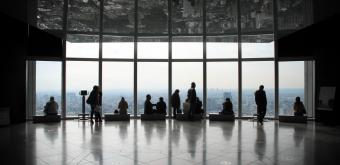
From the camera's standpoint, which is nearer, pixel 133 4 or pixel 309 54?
pixel 309 54

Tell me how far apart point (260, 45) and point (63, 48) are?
29.7ft

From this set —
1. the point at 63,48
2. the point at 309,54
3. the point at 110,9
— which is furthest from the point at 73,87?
the point at 309,54

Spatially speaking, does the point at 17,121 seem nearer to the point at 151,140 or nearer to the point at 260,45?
the point at 151,140

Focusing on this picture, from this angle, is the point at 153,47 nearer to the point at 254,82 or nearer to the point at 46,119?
the point at 254,82

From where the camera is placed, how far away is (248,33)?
43.9ft

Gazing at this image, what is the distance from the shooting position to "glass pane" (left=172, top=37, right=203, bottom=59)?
13.6 meters

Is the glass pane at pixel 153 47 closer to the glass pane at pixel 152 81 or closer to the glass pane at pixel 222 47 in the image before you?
the glass pane at pixel 152 81

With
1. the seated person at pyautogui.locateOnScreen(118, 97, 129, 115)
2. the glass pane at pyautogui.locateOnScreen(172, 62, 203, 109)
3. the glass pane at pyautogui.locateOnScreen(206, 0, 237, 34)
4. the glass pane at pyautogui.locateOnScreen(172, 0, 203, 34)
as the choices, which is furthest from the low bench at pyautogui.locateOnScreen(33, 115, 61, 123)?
the glass pane at pyautogui.locateOnScreen(206, 0, 237, 34)

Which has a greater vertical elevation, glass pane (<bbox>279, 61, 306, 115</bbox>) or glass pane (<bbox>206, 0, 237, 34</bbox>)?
glass pane (<bbox>206, 0, 237, 34</bbox>)

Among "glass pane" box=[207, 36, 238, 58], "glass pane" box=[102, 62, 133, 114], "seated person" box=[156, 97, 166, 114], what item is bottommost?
"seated person" box=[156, 97, 166, 114]

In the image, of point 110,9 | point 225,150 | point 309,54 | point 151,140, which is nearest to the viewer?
point 225,150

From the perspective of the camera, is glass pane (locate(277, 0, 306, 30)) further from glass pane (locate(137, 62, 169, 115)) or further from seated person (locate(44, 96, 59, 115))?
seated person (locate(44, 96, 59, 115))

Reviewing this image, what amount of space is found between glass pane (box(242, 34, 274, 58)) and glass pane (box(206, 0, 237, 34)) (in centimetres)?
83

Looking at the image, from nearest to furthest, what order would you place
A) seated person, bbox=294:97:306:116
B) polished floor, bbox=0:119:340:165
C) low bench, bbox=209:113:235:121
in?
polished floor, bbox=0:119:340:165
seated person, bbox=294:97:306:116
low bench, bbox=209:113:235:121
